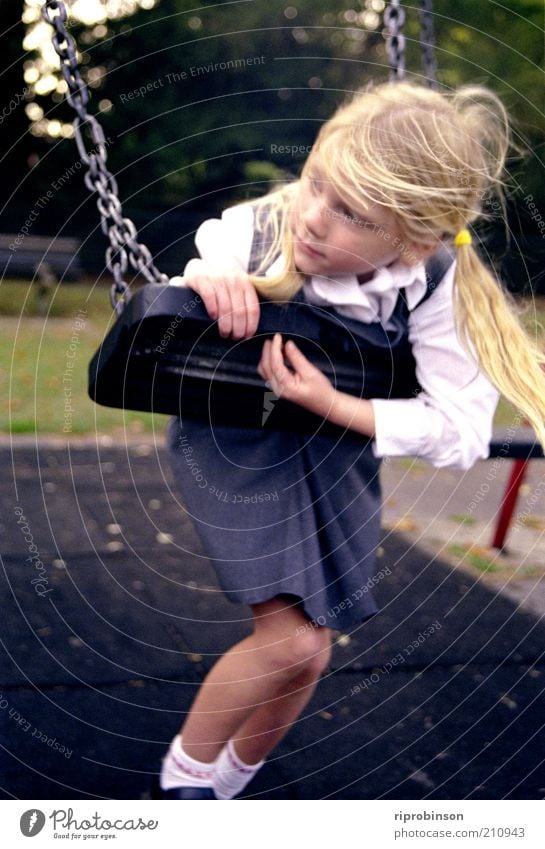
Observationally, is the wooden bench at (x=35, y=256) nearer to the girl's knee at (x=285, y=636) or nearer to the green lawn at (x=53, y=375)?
the green lawn at (x=53, y=375)

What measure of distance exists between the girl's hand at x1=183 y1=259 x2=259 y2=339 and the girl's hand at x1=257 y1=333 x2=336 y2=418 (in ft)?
0.19

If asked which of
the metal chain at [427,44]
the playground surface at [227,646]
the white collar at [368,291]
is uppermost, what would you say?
the metal chain at [427,44]

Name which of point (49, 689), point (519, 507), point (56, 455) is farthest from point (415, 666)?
point (56, 455)

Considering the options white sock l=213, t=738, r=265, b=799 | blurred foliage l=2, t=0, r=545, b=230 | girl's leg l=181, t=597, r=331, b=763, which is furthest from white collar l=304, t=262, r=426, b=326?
blurred foliage l=2, t=0, r=545, b=230

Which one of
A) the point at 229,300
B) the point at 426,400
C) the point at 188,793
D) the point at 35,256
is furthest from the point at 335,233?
the point at 35,256

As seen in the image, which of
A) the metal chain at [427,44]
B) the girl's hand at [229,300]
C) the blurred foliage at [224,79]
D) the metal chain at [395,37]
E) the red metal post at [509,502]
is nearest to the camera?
the girl's hand at [229,300]

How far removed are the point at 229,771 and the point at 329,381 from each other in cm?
60

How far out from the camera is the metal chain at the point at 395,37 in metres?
1.62

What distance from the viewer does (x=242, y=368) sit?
140 centimetres

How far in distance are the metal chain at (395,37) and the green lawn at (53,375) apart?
0.97m

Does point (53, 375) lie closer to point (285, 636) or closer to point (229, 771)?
point (229, 771)

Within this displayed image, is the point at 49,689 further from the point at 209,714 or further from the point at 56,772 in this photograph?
the point at 209,714

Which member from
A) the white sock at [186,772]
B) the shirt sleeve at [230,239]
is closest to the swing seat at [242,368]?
the shirt sleeve at [230,239]

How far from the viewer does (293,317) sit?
53.7 inches
